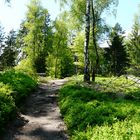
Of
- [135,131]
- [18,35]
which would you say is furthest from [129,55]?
[135,131]

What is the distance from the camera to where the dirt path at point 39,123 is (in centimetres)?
1359

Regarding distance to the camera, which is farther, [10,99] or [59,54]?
[59,54]

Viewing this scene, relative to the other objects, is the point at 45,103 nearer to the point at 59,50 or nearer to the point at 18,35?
the point at 59,50

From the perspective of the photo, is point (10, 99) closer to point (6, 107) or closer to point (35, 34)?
point (6, 107)

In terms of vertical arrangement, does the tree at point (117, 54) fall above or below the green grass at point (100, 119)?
above

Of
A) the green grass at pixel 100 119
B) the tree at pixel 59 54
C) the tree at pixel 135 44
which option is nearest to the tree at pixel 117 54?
the tree at pixel 135 44

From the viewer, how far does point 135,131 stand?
10812 millimetres

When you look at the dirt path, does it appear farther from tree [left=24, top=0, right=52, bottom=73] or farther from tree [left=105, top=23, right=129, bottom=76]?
tree [left=105, top=23, right=129, bottom=76]

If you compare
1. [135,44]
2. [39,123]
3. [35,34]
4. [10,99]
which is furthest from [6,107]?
[135,44]

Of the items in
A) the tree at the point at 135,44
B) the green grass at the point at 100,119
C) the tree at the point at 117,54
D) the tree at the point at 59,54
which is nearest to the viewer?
the green grass at the point at 100,119

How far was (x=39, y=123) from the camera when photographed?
1545 cm

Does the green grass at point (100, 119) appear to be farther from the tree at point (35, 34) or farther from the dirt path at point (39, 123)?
the tree at point (35, 34)

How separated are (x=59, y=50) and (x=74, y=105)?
4378 centimetres

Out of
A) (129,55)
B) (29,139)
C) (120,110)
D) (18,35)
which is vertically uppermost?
(18,35)
